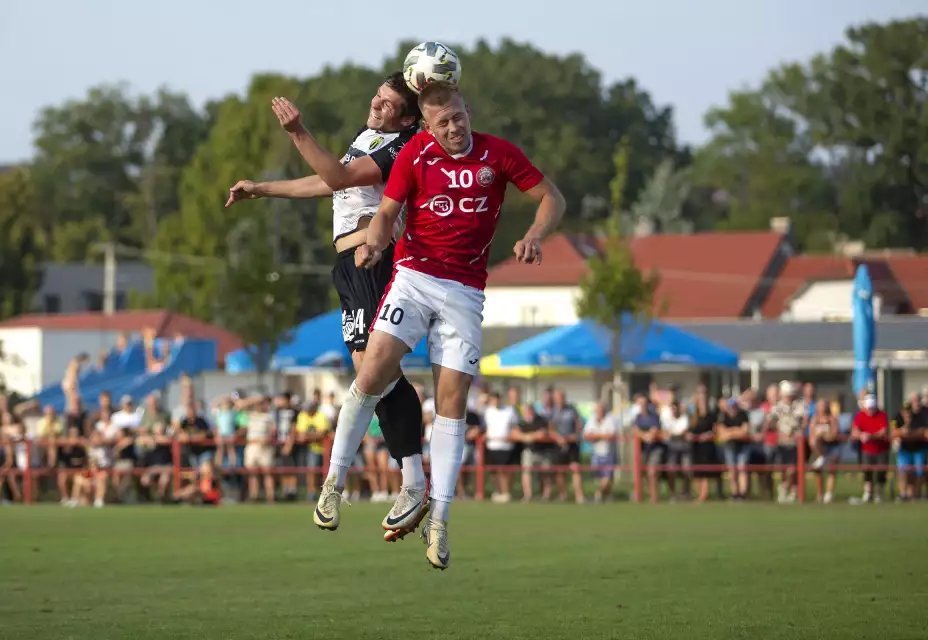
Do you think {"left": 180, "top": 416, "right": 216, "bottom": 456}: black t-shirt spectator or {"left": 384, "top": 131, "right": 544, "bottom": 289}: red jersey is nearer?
{"left": 384, "top": 131, "right": 544, "bottom": 289}: red jersey

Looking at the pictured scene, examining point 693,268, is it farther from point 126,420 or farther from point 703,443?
point 126,420

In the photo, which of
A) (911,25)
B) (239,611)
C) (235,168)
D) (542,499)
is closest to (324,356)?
(542,499)

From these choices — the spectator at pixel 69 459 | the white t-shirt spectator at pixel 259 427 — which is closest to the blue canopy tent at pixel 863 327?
the white t-shirt spectator at pixel 259 427

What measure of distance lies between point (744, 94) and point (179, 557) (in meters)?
83.3

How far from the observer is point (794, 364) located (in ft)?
171

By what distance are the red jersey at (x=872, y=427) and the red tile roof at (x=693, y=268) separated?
40.2m

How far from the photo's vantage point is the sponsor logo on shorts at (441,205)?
8117mm

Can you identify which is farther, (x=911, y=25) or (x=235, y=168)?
(x=911, y=25)

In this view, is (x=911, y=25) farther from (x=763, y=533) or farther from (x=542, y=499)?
(x=763, y=533)

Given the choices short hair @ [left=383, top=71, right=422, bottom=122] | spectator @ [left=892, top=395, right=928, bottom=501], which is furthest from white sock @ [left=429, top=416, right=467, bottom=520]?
spectator @ [left=892, top=395, right=928, bottom=501]

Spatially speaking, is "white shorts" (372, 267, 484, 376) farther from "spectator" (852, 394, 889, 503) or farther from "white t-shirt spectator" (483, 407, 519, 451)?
"white t-shirt spectator" (483, 407, 519, 451)

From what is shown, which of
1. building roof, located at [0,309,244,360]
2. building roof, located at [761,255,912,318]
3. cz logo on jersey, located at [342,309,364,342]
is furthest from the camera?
building roof, located at [761,255,912,318]

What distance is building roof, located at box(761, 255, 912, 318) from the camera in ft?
206

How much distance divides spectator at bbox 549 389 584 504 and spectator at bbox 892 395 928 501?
14.5ft
